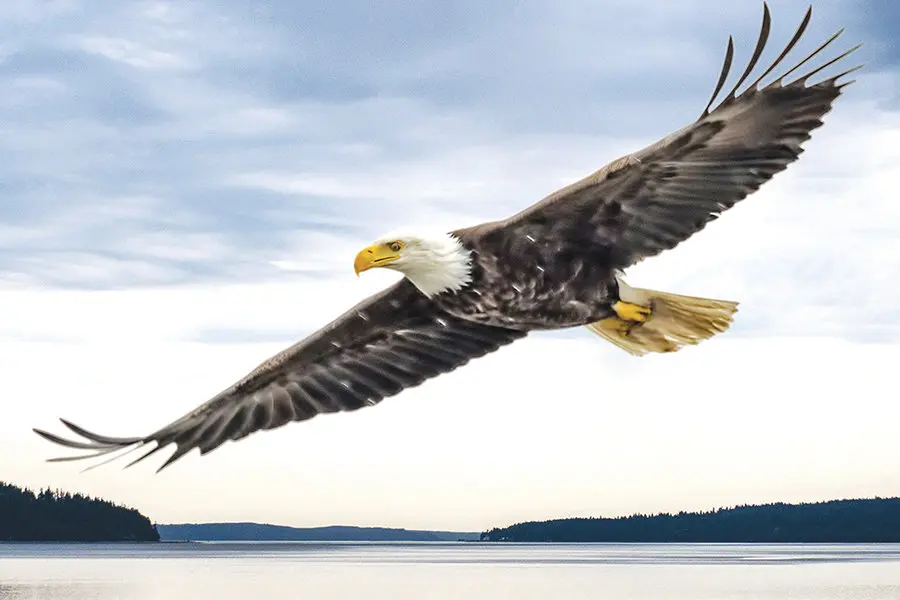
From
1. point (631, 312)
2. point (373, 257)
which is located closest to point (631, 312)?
point (631, 312)

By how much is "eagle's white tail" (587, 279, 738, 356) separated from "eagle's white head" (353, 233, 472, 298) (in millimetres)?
1040

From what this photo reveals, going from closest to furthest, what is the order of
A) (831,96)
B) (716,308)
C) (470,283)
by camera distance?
(831,96)
(470,283)
(716,308)

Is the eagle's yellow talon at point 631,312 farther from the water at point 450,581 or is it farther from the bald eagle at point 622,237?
the water at point 450,581

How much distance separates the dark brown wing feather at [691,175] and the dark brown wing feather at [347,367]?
1297 mm

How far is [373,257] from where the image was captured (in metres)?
7.53

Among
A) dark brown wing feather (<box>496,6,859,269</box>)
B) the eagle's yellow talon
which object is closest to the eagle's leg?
the eagle's yellow talon

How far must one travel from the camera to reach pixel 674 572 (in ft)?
182

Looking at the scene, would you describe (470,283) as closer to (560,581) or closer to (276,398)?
(276,398)

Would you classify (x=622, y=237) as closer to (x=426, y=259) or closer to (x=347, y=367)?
(x=426, y=259)

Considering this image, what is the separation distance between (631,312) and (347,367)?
230 cm

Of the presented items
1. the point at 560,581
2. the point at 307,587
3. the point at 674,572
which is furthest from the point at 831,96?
the point at 674,572

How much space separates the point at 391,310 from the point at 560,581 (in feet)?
135

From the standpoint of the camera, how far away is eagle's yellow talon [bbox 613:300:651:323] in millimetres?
7781

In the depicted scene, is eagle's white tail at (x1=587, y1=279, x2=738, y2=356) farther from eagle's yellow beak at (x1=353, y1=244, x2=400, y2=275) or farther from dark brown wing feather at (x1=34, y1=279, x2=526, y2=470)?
eagle's yellow beak at (x1=353, y1=244, x2=400, y2=275)
